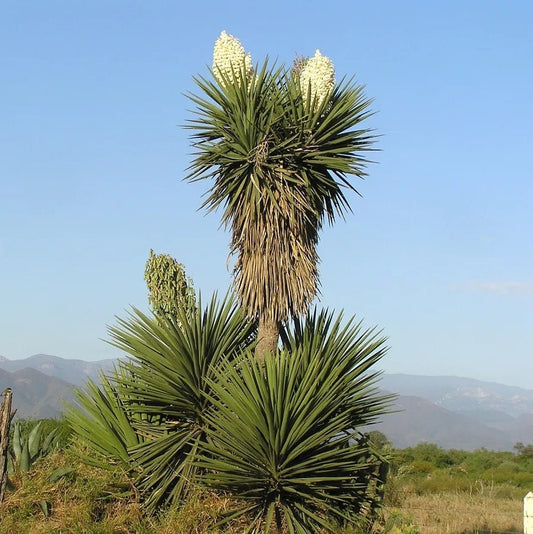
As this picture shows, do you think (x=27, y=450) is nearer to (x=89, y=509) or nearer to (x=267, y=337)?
(x=89, y=509)

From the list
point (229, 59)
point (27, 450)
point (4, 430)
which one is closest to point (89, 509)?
point (4, 430)

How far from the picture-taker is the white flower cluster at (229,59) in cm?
1107

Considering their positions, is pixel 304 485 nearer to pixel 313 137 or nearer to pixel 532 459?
pixel 313 137

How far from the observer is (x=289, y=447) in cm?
895

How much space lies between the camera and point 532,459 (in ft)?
107

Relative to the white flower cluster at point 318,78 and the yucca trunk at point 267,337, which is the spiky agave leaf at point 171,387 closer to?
the yucca trunk at point 267,337

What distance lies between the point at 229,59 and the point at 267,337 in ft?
12.3

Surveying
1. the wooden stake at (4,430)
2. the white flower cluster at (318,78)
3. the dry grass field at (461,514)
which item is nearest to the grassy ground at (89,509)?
the wooden stake at (4,430)

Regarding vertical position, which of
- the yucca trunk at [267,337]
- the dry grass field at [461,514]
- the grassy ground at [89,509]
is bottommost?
the dry grass field at [461,514]

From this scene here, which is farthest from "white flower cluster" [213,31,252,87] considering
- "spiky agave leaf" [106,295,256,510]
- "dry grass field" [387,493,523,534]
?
"dry grass field" [387,493,523,534]

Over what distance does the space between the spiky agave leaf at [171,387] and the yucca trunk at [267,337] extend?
39 centimetres

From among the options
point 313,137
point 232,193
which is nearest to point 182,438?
point 232,193

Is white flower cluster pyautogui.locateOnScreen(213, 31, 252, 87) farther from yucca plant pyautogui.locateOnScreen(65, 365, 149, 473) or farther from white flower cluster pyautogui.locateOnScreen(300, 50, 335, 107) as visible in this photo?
yucca plant pyautogui.locateOnScreen(65, 365, 149, 473)

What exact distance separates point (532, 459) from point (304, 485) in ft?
85.5
